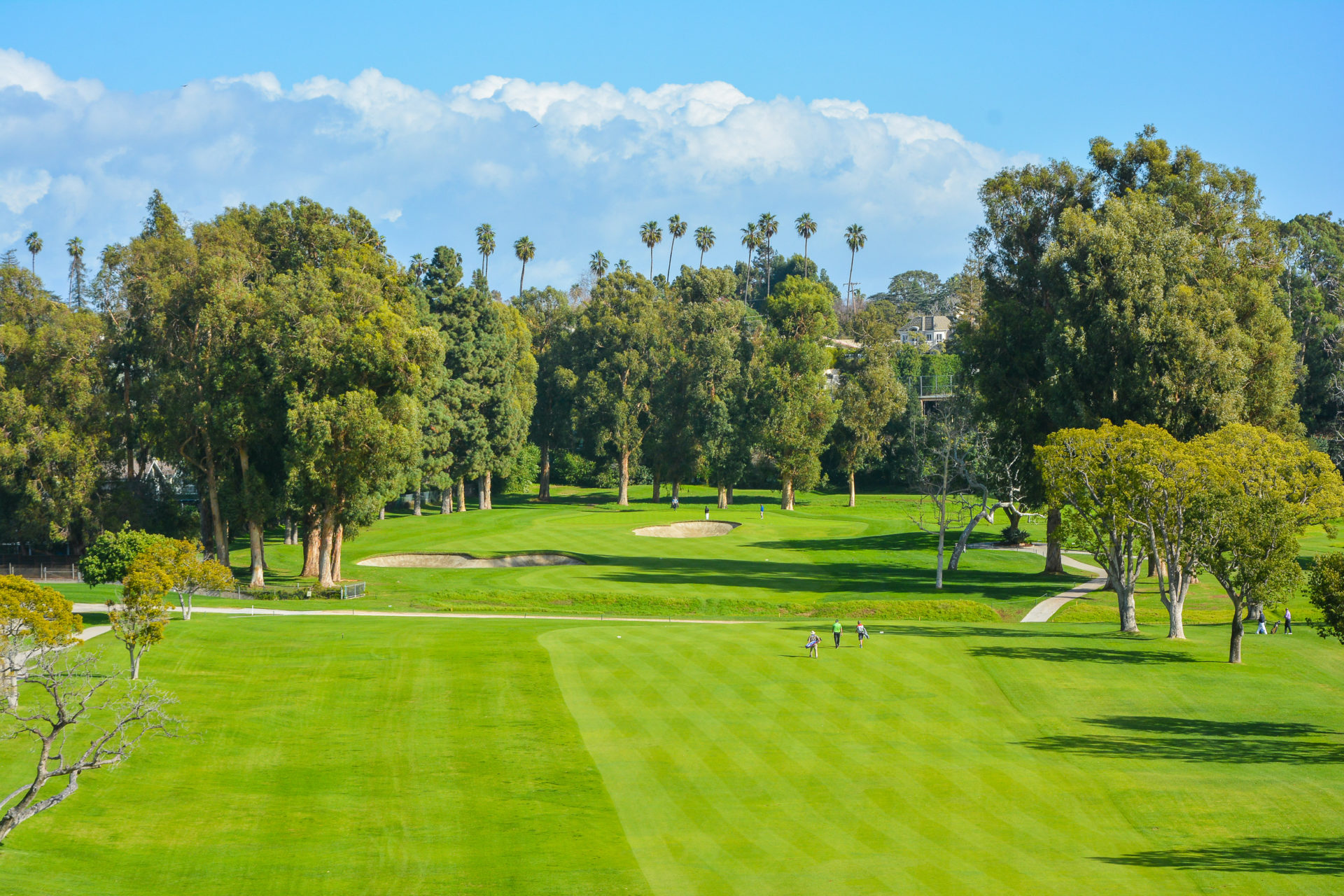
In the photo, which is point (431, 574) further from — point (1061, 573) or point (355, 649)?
point (1061, 573)

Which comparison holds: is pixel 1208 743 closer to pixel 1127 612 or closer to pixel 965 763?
pixel 965 763

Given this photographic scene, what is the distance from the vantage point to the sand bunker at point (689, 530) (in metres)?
83.4

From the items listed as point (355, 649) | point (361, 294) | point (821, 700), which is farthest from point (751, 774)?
point (361, 294)

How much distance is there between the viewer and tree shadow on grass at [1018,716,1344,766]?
28.6m

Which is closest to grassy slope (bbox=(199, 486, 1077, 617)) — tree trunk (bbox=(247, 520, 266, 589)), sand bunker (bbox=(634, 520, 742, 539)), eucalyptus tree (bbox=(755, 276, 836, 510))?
sand bunker (bbox=(634, 520, 742, 539))

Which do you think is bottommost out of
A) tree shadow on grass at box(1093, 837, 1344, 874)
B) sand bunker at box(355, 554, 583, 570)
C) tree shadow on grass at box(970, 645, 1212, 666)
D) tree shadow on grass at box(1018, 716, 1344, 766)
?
tree shadow on grass at box(1093, 837, 1344, 874)

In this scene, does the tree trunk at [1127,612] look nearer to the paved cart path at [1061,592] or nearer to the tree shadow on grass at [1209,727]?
the paved cart path at [1061,592]

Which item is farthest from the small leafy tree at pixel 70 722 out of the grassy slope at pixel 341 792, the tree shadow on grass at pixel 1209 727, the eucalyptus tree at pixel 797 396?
the eucalyptus tree at pixel 797 396

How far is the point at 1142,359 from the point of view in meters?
55.4

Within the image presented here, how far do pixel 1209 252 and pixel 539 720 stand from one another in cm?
4738

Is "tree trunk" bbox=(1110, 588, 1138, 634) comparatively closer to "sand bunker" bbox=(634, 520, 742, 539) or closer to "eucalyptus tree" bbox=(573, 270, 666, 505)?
"sand bunker" bbox=(634, 520, 742, 539)

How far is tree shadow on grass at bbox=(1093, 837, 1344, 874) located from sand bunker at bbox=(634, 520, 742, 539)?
5984 cm

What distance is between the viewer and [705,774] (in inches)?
1053

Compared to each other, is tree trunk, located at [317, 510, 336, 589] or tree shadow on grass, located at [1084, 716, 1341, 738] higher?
tree trunk, located at [317, 510, 336, 589]
